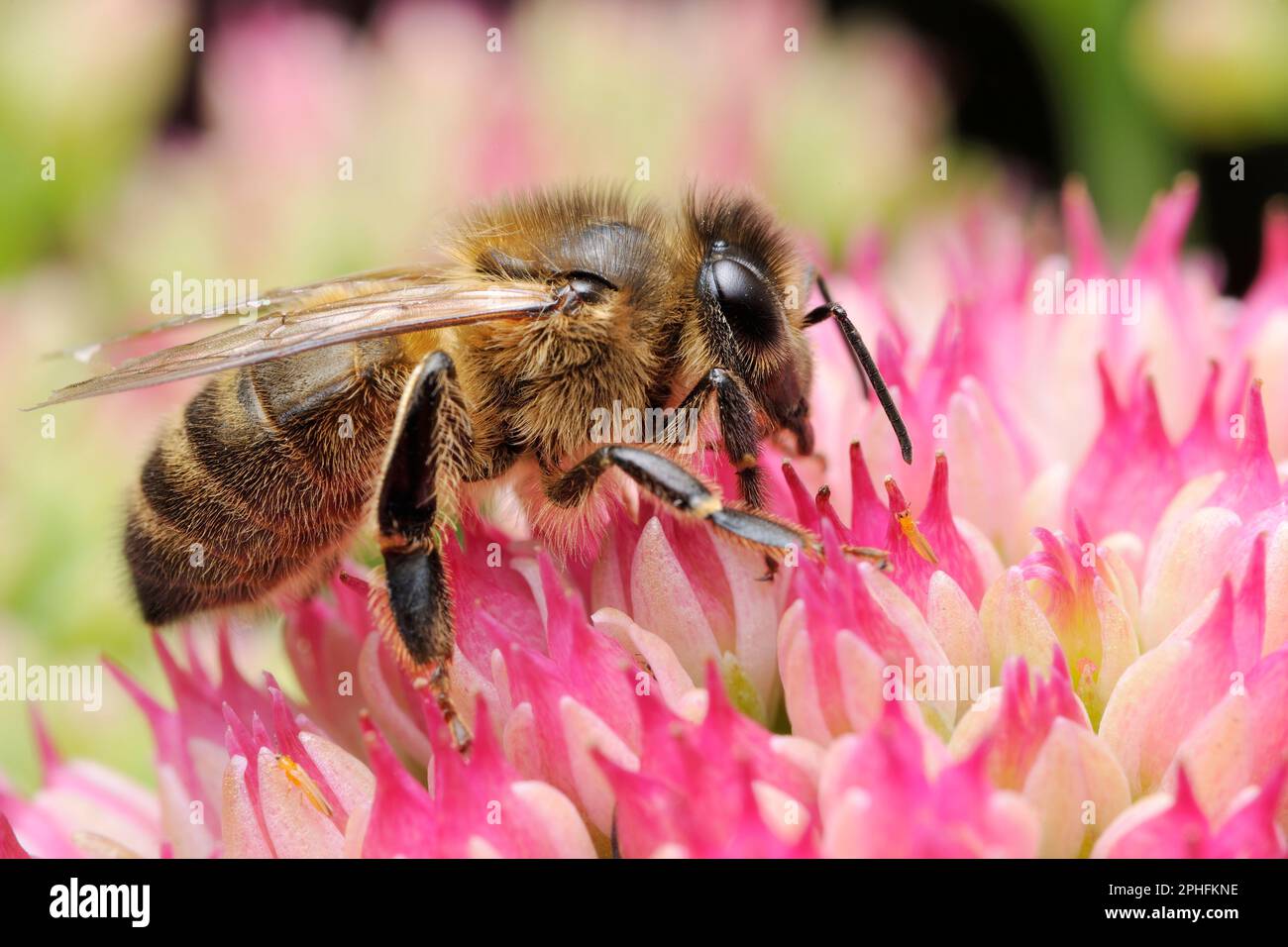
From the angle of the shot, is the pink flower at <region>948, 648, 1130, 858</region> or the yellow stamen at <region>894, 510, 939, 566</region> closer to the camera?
the pink flower at <region>948, 648, 1130, 858</region>

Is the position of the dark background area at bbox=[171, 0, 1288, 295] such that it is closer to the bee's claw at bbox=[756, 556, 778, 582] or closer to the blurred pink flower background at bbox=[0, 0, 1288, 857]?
the blurred pink flower background at bbox=[0, 0, 1288, 857]

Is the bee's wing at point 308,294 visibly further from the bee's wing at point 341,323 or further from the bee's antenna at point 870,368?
the bee's antenna at point 870,368

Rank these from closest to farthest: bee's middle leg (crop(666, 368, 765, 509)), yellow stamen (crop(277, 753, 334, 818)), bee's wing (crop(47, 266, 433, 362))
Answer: yellow stamen (crop(277, 753, 334, 818)), bee's middle leg (crop(666, 368, 765, 509)), bee's wing (crop(47, 266, 433, 362))

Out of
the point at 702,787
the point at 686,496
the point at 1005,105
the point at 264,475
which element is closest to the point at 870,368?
the point at 686,496

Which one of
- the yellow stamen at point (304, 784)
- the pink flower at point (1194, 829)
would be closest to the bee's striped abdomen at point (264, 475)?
the yellow stamen at point (304, 784)

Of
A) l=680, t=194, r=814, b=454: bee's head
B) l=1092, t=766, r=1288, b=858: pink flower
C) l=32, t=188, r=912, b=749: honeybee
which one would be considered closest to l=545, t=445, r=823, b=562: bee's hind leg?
l=32, t=188, r=912, b=749: honeybee

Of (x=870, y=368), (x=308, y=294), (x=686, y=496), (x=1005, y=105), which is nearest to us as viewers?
(x=686, y=496)

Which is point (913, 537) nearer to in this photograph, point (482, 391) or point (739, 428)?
point (739, 428)
